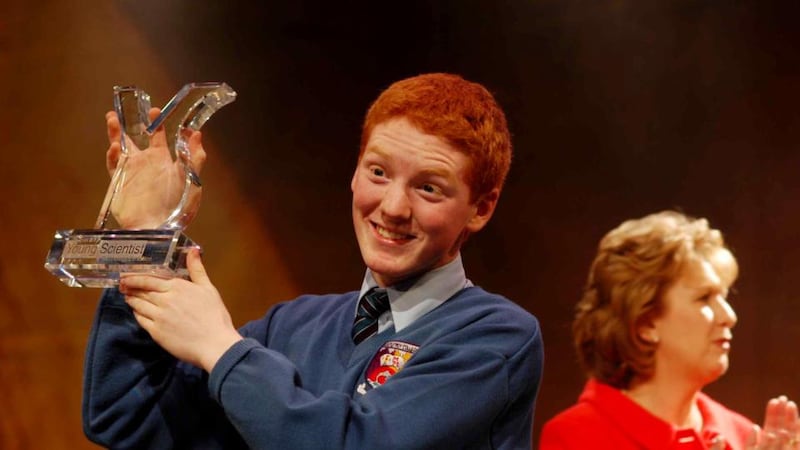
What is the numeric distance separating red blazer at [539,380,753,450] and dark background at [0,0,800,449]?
45cm

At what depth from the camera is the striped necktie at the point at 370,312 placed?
1.27 metres

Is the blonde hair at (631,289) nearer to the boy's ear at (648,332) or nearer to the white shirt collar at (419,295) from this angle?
the boy's ear at (648,332)

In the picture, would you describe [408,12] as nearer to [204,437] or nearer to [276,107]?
[276,107]

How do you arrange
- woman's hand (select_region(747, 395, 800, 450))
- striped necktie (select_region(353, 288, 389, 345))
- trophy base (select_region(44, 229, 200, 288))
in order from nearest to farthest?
trophy base (select_region(44, 229, 200, 288))
striped necktie (select_region(353, 288, 389, 345))
woman's hand (select_region(747, 395, 800, 450))

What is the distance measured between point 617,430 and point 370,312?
0.76 metres

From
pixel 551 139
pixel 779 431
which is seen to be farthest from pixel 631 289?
pixel 551 139

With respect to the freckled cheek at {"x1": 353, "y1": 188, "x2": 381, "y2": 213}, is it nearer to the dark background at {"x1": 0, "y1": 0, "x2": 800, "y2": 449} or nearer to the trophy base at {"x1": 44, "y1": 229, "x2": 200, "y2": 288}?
the trophy base at {"x1": 44, "y1": 229, "x2": 200, "y2": 288}

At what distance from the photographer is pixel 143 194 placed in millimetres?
1238

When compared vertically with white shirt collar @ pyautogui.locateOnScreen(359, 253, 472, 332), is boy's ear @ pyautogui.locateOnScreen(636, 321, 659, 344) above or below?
below

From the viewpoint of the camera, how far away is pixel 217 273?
216 cm

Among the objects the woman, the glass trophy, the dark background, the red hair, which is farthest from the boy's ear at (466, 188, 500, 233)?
the dark background

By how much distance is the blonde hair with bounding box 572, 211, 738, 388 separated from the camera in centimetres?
190

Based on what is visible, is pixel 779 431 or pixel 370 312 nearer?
pixel 370 312

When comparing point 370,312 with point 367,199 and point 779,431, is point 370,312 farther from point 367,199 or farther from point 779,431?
point 779,431
